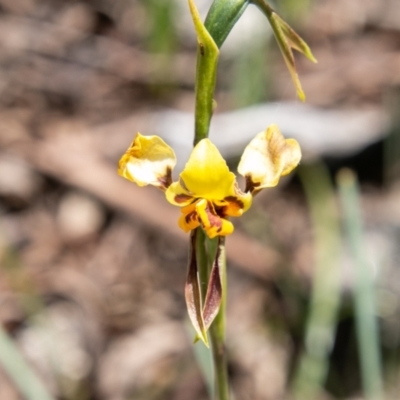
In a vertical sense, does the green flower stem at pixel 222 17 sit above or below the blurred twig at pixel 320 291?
above

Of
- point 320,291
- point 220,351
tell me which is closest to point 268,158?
point 220,351

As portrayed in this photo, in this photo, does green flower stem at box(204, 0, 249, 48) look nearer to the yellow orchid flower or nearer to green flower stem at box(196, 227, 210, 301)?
the yellow orchid flower

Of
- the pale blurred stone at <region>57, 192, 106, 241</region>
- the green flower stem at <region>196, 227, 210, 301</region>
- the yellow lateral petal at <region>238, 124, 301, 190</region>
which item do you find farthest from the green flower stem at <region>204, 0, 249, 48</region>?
the pale blurred stone at <region>57, 192, 106, 241</region>

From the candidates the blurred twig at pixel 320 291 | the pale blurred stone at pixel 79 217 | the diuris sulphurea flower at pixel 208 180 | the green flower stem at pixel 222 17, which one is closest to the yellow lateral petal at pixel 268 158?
the diuris sulphurea flower at pixel 208 180

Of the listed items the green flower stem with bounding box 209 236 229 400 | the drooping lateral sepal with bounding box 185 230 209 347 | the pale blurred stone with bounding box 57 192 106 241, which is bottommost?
the pale blurred stone with bounding box 57 192 106 241

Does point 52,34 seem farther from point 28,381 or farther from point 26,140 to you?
point 28,381

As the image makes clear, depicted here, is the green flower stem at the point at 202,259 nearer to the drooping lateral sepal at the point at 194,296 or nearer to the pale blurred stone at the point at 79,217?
the drooping lateral sepal at the point at 194,296
